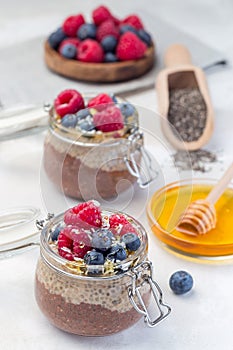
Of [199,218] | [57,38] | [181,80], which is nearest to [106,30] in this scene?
[57,38]

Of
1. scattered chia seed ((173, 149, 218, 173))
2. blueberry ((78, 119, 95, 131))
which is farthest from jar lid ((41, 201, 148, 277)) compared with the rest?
scattered chia seed ((173, 149, 218, 173))

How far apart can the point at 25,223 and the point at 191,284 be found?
0.36 meters

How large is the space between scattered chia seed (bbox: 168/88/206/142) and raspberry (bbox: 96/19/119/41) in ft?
1.10

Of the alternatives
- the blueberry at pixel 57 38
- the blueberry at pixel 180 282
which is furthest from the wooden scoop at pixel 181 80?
the blueberry at pixel 180 282

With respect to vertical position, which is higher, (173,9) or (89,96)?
(89,96)

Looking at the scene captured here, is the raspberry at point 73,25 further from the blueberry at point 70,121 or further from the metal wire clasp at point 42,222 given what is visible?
the metal wire clasp at point 42,222

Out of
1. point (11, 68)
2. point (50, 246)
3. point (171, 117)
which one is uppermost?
point (50, 246)

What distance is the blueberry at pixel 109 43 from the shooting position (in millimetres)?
2420

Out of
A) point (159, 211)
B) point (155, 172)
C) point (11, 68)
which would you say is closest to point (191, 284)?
point (159, 211)

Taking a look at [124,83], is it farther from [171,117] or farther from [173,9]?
[173,9]

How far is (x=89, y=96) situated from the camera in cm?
191

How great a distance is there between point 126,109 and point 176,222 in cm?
30

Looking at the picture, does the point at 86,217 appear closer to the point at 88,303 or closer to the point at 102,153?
the point at 88,303

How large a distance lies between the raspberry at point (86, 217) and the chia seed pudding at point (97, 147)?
0.27 meters
